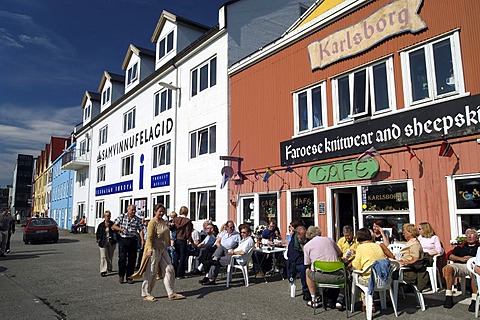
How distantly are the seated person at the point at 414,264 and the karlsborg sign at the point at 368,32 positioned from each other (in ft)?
15.1

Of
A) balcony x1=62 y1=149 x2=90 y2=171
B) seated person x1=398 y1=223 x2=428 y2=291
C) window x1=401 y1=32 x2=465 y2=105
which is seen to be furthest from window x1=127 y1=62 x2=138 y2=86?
seated person x1=398 y1=223 x2=428 y2=291

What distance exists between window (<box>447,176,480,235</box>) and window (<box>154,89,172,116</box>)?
13.3 m

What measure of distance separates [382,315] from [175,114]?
1305 cm

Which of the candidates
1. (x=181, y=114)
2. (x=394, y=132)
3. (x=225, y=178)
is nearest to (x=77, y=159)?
(x=181, y=114)

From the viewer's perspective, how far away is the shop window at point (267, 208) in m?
11.5

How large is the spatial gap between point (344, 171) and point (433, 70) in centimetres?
299

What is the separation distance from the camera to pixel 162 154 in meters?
18.2

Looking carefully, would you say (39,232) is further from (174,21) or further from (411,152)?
(411,152)

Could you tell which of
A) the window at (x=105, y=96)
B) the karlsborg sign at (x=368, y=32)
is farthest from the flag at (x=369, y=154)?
the window at (x=105, y=96)

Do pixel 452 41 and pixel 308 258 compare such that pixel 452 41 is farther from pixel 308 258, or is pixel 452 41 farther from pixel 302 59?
pixel 308 258

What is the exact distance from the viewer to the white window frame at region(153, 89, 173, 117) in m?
17.9

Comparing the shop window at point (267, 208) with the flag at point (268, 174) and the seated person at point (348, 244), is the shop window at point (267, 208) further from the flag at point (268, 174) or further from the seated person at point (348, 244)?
the seated person at point (348, 244)

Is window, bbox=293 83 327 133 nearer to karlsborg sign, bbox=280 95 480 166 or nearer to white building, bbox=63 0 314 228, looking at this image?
karlsborg sign, bbox=280 95 480 166

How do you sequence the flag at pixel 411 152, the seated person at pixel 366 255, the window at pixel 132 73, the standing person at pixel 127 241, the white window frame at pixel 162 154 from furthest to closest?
1. the window at pixel 132 73
2. the white window frame at pixel 162 154
3. the standing person at pixel 127 241
4. the flag at pixel 411 152
5. the seated person at pixel 366 255
